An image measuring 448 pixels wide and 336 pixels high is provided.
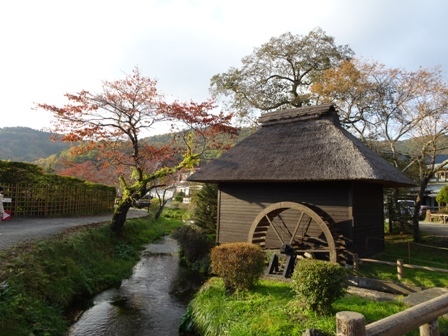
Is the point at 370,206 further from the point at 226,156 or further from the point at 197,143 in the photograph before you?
the point at 197,143

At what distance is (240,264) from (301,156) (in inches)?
194

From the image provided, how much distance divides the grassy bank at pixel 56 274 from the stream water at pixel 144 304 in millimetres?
447

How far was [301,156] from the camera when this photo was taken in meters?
10.7

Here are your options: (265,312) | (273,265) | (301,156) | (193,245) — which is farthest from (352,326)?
(193,245)

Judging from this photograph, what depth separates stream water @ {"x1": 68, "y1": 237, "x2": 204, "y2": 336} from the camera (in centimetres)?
661

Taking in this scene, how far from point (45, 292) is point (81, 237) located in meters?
4.11

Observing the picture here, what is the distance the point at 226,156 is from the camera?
1287cm

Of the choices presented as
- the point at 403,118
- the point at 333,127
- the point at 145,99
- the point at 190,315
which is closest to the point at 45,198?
the point at 145,99

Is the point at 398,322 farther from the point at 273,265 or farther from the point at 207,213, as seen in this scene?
the point at 207,213

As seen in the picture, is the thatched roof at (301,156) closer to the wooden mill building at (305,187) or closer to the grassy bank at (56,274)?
the wooden mill building at (305,187)

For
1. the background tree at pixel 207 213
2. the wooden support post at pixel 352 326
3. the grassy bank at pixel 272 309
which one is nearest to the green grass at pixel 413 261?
the grassy bank at pixel 272 309

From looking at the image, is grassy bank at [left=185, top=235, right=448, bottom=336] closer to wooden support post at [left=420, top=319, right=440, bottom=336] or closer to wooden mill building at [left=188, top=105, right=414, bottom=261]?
wooden support post at [left=420, top=319, right=440, bottom=336]

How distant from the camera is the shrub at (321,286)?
5.61m

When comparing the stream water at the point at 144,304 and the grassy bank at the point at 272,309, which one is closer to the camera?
the grassy bank at the point at 272,309
